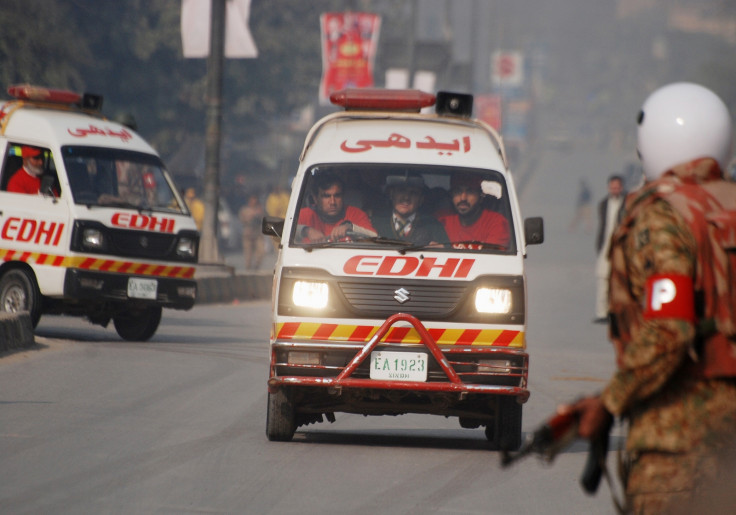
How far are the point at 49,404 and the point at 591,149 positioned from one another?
11727cm

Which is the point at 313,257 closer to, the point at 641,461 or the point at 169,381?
the point at 169,381

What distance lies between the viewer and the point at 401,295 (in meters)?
8.97

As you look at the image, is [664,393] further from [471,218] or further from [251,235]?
[251,235]

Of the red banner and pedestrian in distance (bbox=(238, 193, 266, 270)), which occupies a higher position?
the red banner

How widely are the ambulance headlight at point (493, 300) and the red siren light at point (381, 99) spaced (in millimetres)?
1944

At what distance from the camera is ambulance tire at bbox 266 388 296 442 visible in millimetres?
9078

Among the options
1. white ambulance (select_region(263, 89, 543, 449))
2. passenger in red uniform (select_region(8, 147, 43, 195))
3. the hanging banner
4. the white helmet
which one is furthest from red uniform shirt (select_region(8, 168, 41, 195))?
the hanging banner

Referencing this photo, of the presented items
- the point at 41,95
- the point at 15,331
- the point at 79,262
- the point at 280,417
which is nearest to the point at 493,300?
the point at 280,417

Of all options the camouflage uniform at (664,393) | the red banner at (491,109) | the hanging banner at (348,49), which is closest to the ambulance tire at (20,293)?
the camouflage uniform at (664,393)

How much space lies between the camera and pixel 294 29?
51375 mm

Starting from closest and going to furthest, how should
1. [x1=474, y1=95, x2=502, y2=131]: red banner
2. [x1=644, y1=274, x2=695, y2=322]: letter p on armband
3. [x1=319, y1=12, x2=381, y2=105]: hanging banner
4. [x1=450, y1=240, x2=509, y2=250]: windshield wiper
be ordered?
1. [x1=644, y1=274, x2=695, y2=322]: letter p on armband
2. [x1=450, y1=240, x2=509, y2=250]: windshield wiper
3. [x1=319, y1=12, x2=381, y2=105]: hanging banner
4. [x1=474, y1=95, x2=502, y2=131]: red banner

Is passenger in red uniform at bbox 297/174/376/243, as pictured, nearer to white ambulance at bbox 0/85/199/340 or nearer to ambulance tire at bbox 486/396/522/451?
ambulance tire at bbox 486/396/522/451

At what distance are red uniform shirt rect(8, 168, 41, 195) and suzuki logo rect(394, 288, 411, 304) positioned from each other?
683 cm

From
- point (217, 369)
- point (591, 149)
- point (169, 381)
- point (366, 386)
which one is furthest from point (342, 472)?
point (591, 149)
